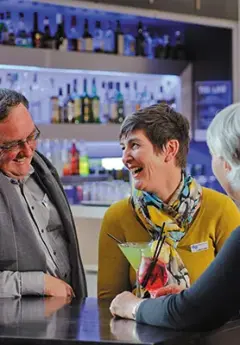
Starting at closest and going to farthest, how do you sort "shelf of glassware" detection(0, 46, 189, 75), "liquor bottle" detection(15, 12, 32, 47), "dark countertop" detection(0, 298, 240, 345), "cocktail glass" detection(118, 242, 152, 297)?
"dark countertop" detection(0, 298, 240, 345), "cocktail glass" detection(118, 242, 152, 297), "shelf of glassware" detection(0, 46, 189, 75), "liquor bottle" detection(15, 12, 32, 47)

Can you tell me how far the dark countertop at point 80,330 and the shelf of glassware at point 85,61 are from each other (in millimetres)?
4010

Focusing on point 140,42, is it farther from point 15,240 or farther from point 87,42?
point 15,240

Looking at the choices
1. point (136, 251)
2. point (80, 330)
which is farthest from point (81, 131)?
point (80, 330)

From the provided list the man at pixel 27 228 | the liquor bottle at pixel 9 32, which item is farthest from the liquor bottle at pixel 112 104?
the man at pixel 27 228

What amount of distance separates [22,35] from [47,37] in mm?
213

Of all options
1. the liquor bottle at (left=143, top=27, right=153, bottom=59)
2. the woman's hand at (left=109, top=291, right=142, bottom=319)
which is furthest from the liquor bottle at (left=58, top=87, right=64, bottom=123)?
the woman's hand at (left=109, top=291, right=142, bottom=319)

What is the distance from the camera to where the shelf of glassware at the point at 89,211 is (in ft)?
16.9

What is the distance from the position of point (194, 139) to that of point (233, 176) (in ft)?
17.4

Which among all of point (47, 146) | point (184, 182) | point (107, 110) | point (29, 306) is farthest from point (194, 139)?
point (29, 306)

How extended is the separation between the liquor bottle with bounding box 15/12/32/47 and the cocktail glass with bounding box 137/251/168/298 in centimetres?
435

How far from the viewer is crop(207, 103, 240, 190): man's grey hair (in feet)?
6.79

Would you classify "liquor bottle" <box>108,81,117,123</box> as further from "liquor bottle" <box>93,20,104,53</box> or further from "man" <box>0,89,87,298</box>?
"man" <box>0,89,87,298</box>

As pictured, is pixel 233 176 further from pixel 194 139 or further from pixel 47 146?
pixel 194 139

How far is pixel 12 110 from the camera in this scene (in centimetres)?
286
